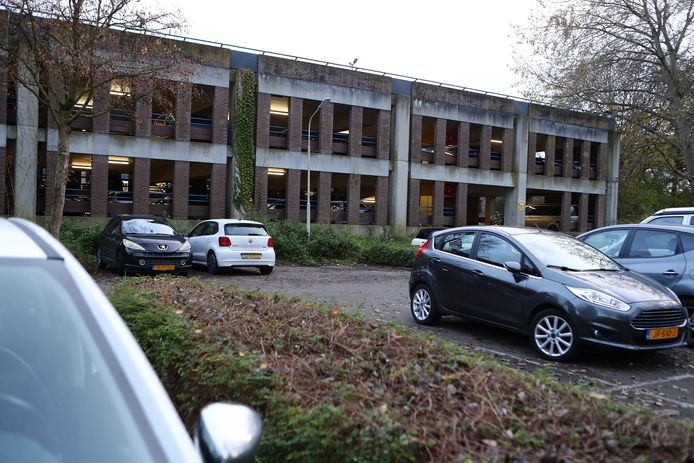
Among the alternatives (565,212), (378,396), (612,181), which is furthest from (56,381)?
(612,181)

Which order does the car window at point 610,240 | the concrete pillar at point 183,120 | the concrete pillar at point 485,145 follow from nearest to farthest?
the car window at point 610,240
the concrete pillar at point 183,120
the concrete pillar at point 485,145

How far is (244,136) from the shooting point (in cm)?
2830

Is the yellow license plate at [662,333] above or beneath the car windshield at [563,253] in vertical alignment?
beneath

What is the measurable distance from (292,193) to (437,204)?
9.54 metres

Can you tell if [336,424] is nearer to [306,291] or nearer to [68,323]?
[68,323]

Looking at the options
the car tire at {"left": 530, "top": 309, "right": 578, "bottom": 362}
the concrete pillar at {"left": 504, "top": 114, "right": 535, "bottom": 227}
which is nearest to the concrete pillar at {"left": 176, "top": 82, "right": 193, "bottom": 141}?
the concrete pillar at {"left": 504, "top": 114, "right": 535, "bottom": 227}

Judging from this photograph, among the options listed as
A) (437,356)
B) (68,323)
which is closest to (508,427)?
(437,356)

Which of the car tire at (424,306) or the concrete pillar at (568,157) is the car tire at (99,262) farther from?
the concrete pillar at (568,157)

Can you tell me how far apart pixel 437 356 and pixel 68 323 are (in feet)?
8.80

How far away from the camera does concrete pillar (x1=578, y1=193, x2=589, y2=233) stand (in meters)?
40.0

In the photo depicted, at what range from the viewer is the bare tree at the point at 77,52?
52.9 ft

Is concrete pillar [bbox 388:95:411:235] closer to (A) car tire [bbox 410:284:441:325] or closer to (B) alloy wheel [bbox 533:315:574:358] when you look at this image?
(A) car tire [bbox 410:284:441:325]

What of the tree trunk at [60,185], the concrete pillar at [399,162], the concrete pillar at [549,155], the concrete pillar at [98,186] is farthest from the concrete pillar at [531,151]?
the tree trunk at [60,185]

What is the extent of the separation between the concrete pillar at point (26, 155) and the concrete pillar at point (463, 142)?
22.7m
